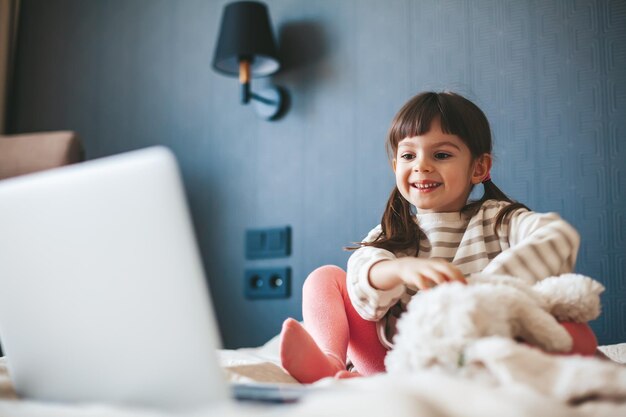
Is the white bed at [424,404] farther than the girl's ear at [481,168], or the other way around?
the girl's ear at [481,168]

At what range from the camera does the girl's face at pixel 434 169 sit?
119cm

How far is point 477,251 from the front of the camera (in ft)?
3.70

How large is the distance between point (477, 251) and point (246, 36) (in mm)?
1189

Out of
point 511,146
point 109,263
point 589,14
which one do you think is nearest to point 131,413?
point 109,263

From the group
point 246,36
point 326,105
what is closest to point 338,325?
point 326,105

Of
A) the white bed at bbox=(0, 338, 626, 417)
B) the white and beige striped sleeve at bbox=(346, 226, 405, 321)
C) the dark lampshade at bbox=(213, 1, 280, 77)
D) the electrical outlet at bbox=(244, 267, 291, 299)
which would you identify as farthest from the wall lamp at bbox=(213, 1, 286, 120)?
the white bed at bbox=(0, 338, 626, 417)

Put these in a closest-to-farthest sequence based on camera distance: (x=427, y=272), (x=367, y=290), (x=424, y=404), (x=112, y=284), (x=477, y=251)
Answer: (x=424, y=404)
(x=112, y=284)
(x=427, y=272)
(x=367, y=290)
(x=477, y=251)

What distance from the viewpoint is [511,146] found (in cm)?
170

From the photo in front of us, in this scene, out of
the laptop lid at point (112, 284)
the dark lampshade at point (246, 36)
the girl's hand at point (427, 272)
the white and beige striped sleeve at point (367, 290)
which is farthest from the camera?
the dark lampshade at point (246, 36)

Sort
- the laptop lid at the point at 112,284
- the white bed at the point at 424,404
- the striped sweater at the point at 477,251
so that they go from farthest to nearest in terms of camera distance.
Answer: the striped sweater at the point at 477,251
the laptop lid at the point at 112,284
the white bed at the point at 424,404

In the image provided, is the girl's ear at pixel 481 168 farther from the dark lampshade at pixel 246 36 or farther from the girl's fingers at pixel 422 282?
the dark lampshade at pixel 246 36

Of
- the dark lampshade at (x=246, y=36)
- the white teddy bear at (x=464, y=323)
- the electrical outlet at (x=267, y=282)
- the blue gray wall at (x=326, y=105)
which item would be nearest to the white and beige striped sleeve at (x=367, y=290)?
the white teddy bear at (x=464, y=323)

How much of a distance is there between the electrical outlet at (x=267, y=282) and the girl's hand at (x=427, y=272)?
1.13 meters

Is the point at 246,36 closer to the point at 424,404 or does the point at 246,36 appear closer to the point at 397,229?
the point at 397,229
